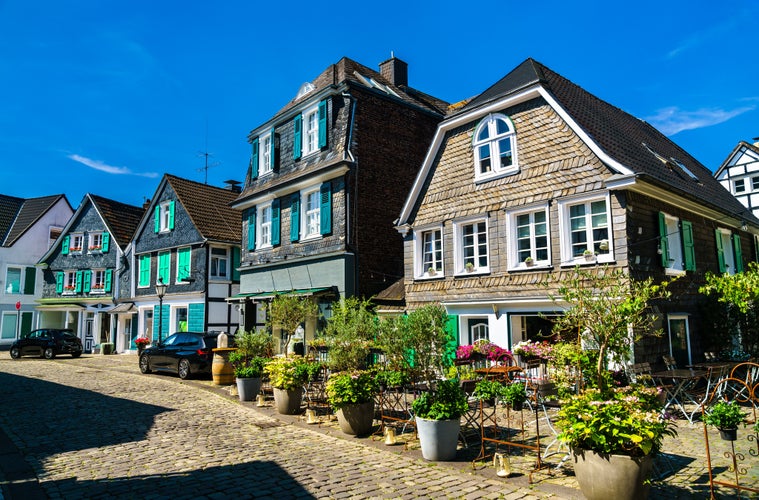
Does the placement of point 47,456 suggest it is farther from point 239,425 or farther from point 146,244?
point 146,244

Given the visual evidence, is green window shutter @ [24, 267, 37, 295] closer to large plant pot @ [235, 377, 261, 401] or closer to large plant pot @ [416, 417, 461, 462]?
large plant pot @ [235, 377, 261, 401]

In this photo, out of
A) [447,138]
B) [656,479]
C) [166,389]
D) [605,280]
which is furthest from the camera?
[447,138]

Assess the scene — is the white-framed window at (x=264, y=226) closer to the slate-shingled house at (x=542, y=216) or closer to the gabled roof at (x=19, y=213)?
the slate-shingled house at (x=542, y=216)

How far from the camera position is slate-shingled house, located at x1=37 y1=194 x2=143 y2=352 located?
35.3 m

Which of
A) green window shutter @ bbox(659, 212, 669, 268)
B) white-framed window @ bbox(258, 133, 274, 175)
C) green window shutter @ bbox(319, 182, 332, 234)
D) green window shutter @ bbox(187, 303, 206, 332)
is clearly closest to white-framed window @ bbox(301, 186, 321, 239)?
green window shutter @ bbox(319, 182, 332, 234)

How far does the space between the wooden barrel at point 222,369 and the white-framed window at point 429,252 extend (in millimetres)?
6496

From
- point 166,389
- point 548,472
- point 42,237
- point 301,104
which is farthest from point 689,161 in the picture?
point 42,237

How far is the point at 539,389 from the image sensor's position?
7531 mm

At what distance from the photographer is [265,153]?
2444 centimetres

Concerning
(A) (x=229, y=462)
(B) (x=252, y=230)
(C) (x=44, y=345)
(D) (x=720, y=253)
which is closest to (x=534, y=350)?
(A) (x=229, y=462)

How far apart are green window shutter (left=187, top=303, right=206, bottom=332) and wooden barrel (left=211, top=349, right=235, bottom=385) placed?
1170 cm

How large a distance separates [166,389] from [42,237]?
34.4 m

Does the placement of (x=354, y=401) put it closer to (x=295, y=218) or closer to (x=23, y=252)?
(x=295, y=218)

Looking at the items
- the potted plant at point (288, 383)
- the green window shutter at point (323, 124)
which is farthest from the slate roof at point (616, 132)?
the potted plant at point (288, 383)
